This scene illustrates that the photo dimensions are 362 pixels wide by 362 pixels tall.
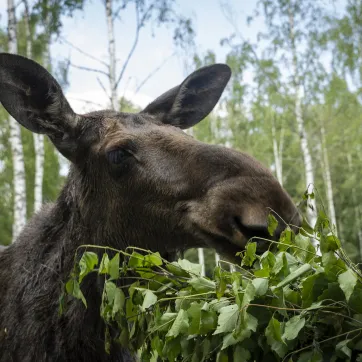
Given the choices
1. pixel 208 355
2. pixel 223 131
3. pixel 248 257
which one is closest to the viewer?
pixel 208 355

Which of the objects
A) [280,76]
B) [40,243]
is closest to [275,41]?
[280,76]

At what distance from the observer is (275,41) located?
26.9 meters

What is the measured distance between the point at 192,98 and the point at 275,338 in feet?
9.94

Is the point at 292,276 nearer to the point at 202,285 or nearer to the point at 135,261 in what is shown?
the point at 202,285

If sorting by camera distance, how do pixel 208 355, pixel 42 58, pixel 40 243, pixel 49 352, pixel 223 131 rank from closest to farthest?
1. pixel 208 355
2. pixel 49 352
3. pixel 40 243
4. pixel 42 58
5. pixel 223 131

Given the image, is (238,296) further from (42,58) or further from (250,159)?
(42,58)

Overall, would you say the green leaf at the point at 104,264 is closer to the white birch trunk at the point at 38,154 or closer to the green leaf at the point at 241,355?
the green leaf at the point at 241,355

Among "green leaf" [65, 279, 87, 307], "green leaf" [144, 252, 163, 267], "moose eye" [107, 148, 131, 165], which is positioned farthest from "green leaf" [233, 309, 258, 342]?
"moose eye" [107, 148, 131, 165]

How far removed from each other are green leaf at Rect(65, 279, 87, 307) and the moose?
67 centimetres

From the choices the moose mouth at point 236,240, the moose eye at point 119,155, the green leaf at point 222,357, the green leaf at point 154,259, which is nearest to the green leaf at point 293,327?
the green leaf at point 222,357

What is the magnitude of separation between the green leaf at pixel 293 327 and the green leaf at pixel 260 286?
133mm

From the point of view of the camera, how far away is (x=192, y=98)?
179 inches

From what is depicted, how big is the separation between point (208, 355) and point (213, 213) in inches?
32.7

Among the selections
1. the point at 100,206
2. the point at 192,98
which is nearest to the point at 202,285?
the point at 100,206
